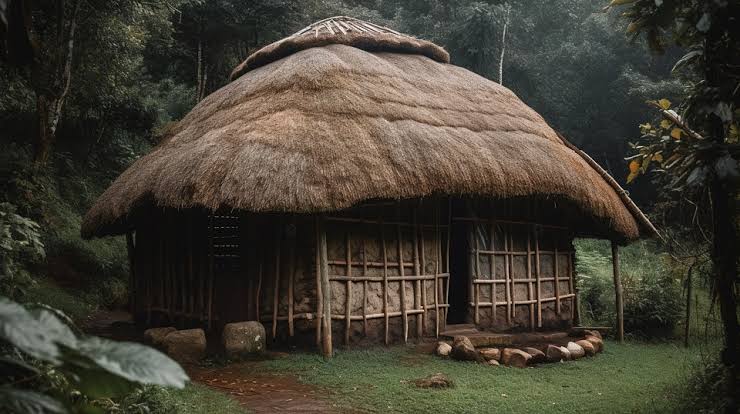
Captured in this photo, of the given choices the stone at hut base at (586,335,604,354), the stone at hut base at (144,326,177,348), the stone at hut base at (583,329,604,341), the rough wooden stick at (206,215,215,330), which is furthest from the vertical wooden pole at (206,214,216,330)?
the stone at hut base at (583,329,604,341)

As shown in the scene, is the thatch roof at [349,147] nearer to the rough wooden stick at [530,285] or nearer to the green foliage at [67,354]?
the rough wooden stick at [530,285]

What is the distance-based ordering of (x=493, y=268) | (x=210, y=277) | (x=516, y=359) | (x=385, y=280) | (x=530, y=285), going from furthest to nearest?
(x=530, y=285), (x=493, y=268), (x=210, y=277), (x=385, y=280), (x=516, y=359)

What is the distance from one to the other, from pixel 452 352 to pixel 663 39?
5030 mm

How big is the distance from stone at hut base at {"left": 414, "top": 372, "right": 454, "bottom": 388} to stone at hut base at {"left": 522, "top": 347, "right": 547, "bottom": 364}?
200cm

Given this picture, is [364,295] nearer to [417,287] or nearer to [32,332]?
[417,287]

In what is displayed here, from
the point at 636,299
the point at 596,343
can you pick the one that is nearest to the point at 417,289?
the point at 596,343

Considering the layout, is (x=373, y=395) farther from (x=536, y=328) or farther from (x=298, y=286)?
(x=536, y=328)

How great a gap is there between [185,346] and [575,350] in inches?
216

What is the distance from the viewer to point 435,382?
21.2ft

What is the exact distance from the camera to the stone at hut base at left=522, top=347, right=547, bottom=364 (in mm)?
8102

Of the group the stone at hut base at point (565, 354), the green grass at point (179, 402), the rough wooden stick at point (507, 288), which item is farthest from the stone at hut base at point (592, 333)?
the green grass at point (179, 402)

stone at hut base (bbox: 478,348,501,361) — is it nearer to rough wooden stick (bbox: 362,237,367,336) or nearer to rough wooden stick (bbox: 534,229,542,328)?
rough wooden stick (bbox: 362,237,367,336)

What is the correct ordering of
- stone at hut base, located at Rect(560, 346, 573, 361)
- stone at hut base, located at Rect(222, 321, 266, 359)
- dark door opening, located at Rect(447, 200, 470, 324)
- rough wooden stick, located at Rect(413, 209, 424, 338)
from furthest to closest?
1. dark door opening, located at Rect(447, 200, 470, 324)
2. rough wooden stick, located at Rect(413, 209, 424, 338)
3. stone at hut base, located at Rect(560, 346, 573, 361)
4. stone at hut base, located at Rect(222, 321, 266, 359)

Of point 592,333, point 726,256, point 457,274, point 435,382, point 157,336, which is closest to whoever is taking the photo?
point 726,256
